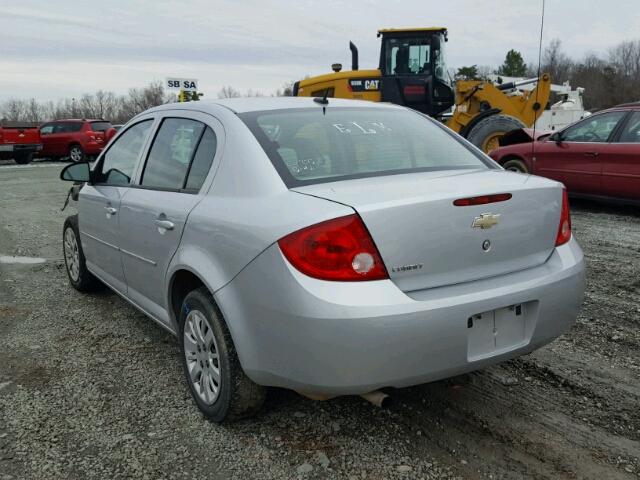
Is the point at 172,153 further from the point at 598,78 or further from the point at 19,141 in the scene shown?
the point at 598,78

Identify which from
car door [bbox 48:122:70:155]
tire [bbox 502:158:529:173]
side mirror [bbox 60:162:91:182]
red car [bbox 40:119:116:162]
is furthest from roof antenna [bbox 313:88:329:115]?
car door [bbox 48:122:70:155]

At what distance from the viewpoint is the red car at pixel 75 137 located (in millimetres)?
22031

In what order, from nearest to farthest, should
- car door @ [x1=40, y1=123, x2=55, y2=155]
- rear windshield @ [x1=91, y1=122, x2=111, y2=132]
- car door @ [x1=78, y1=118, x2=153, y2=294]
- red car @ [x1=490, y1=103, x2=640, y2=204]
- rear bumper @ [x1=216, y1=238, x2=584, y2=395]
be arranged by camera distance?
1. rear bumper @ [x1=216, y1=238, x2=584, y2=395]
2. car door @ [x1=78, y1=118, x2=153, y2=294]
3. red car @ [x1=490, y1=103, x2=640, y2=204]
4. rear windshield @ [x1=91, y1=122, x2=111, y2=132]
5. car door @ [x1=40, y1=123, x2=55, y2=155]

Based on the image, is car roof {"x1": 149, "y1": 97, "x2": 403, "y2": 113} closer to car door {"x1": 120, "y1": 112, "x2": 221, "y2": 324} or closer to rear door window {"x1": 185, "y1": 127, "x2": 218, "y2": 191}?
car door {"x1": 120, "y1": 112, "x2": 221, "y2": 324}

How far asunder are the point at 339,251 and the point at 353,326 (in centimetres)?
29

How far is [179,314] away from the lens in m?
3.21

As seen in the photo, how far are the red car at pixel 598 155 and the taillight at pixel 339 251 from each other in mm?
5632

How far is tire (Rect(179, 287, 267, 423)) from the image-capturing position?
2.69 m

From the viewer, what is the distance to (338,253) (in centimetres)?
226

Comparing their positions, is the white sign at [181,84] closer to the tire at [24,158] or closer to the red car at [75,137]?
the red car at [75,137]

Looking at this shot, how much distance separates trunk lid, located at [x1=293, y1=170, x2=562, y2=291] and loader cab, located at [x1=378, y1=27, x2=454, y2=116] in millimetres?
9954

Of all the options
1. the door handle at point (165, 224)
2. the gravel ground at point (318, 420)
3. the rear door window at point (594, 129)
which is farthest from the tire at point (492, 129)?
the door handle at point (165, 224)

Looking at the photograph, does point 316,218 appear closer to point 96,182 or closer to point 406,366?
point 406,366

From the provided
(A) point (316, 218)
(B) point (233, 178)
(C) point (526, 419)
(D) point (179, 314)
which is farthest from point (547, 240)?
(D) point (179, 314)
